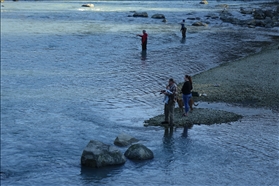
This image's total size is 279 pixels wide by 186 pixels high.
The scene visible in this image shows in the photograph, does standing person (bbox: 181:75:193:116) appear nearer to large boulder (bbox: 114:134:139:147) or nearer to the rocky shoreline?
the rocky shoreline

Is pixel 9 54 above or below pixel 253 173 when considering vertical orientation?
above

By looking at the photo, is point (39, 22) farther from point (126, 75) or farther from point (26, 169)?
point (26, 169)

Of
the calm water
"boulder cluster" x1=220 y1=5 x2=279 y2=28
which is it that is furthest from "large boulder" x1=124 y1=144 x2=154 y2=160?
"boulder cluster" x1=220 y1=5 x2=279 y2=28

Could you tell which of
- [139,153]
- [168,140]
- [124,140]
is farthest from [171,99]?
[139,153]

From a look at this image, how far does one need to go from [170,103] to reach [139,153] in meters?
4.22

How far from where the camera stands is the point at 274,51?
1864 inches

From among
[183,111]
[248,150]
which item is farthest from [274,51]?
[248,150]

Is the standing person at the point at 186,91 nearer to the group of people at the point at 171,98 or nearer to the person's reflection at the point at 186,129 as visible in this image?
the group of people at the point at 171,98

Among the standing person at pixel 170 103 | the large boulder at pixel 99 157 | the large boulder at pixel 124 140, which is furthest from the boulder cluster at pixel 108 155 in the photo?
the standing person at pixel 170 103

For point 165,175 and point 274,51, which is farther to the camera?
point 274,51

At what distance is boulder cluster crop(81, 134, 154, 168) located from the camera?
19.7 m

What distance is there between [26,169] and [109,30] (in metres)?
48.6

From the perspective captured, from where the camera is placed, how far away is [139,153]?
67.1 feet

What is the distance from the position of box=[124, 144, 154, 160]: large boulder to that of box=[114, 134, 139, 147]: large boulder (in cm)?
121
